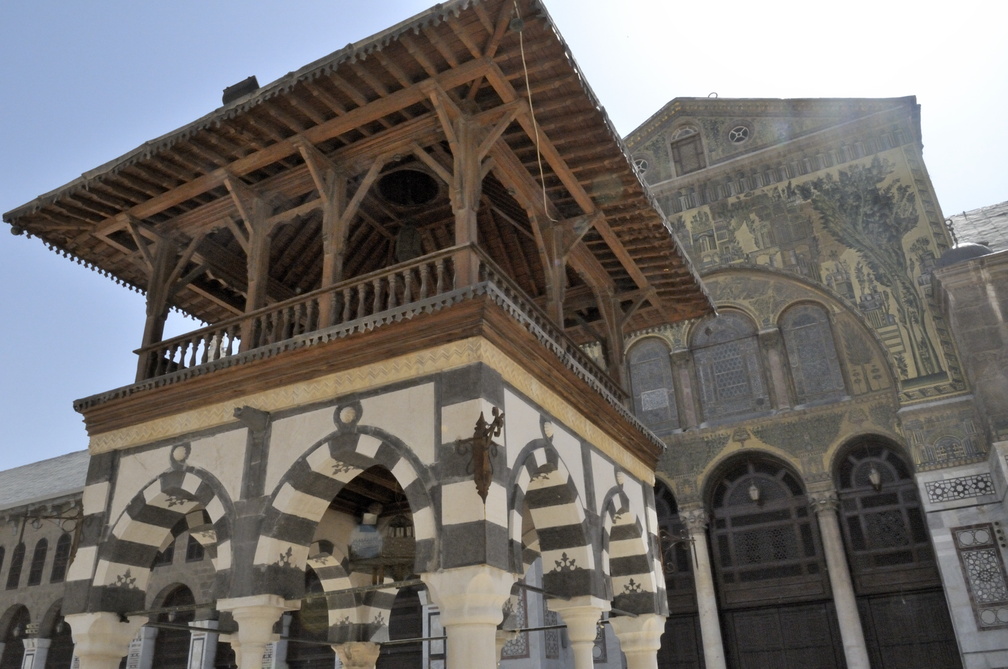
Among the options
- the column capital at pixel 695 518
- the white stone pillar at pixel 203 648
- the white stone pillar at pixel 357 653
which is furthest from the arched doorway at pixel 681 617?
the white stone pillar at pixel 203 648

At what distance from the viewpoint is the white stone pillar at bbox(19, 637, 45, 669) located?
18.5 meters

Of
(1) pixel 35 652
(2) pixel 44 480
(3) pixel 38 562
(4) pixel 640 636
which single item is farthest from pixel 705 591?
(2) pixel 44 480

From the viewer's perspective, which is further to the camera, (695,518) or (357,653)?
(695,518)

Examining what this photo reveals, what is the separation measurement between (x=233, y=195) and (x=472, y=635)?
5.10 metres

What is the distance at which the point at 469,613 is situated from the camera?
548 cm

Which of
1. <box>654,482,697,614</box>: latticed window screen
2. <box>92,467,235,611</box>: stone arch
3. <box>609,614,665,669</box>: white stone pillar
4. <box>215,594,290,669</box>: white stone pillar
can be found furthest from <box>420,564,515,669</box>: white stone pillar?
<box>654,482,697,614</box>: latticed window screen

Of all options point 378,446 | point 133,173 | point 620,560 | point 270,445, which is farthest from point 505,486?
point 133,173

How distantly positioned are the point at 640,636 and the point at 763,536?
277 inches

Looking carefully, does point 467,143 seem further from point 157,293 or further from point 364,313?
point 157,293

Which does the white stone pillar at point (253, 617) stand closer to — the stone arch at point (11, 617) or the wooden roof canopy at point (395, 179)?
the wooden roof canopy at point (395, 179)

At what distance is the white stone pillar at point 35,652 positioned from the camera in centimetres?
1853

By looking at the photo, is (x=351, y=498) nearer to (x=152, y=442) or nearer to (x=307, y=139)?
(x=152, y=442)

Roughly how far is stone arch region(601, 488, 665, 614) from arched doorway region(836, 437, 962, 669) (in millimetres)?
6732

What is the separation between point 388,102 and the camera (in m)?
7.07
